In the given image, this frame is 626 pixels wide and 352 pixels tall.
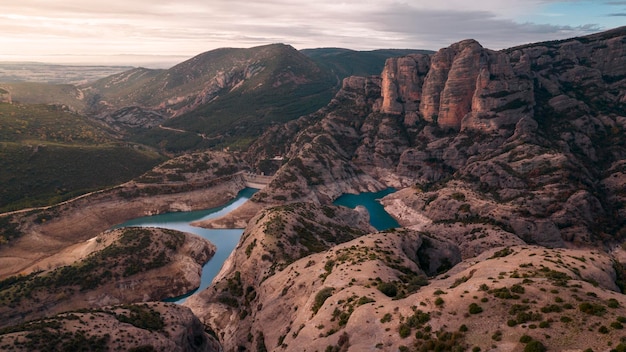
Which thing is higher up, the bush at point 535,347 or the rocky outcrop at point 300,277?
the bush at point 535,347

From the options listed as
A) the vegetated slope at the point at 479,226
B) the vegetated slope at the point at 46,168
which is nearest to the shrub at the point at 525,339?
the vegetated slope at the point at 479,226

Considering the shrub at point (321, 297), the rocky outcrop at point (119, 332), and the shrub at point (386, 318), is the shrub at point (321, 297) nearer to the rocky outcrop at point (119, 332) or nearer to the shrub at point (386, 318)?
the shrub at point (386, 318)

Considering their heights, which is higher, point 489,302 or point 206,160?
point 489,302

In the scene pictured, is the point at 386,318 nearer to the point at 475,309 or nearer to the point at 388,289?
the point at 475,309

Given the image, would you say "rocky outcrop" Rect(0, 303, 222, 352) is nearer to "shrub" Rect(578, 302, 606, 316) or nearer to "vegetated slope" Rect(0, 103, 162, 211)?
"shrub" Rect(578, 302, 606, 316)

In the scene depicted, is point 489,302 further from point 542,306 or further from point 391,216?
point 391,216

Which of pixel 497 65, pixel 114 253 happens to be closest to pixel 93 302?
pixel 114 253
